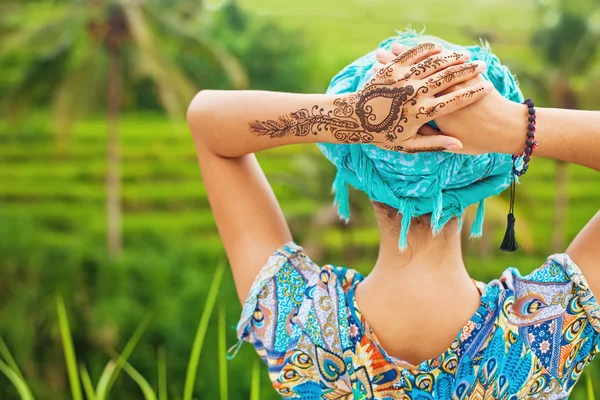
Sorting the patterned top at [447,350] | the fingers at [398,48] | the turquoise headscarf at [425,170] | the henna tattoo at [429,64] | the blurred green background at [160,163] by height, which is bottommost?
the patterned top at [447,350]

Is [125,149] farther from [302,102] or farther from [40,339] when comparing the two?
[302,102]

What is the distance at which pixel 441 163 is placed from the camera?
79 centimetres

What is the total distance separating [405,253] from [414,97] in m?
0.22

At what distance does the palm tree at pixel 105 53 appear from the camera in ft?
24.9

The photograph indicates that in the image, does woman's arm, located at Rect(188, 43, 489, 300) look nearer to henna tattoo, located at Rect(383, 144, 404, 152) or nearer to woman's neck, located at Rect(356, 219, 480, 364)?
henna tattoo, located at Rect(383, 144, 404, 152)

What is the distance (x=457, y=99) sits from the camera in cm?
71

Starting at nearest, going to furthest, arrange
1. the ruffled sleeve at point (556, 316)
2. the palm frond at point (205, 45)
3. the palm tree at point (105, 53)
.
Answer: the ruffled sleeve at point (556, 316) < the palm frond at point (205, 45) < the palm tree at point (105, 53)

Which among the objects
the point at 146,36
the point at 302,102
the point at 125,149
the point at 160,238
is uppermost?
the point at 146,36

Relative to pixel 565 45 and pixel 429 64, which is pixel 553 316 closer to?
pixel 429 64

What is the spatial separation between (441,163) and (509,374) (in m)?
0.26

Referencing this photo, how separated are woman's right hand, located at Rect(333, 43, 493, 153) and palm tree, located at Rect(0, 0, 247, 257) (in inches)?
261

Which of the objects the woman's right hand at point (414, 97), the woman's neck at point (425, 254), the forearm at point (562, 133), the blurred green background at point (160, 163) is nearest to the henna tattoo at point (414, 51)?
the woman's right hand at point (414, 97)

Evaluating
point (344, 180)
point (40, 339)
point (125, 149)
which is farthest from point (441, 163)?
point (125, 149)

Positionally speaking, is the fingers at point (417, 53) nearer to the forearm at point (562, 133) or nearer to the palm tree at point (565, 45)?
the forearm at point (562, 133)
